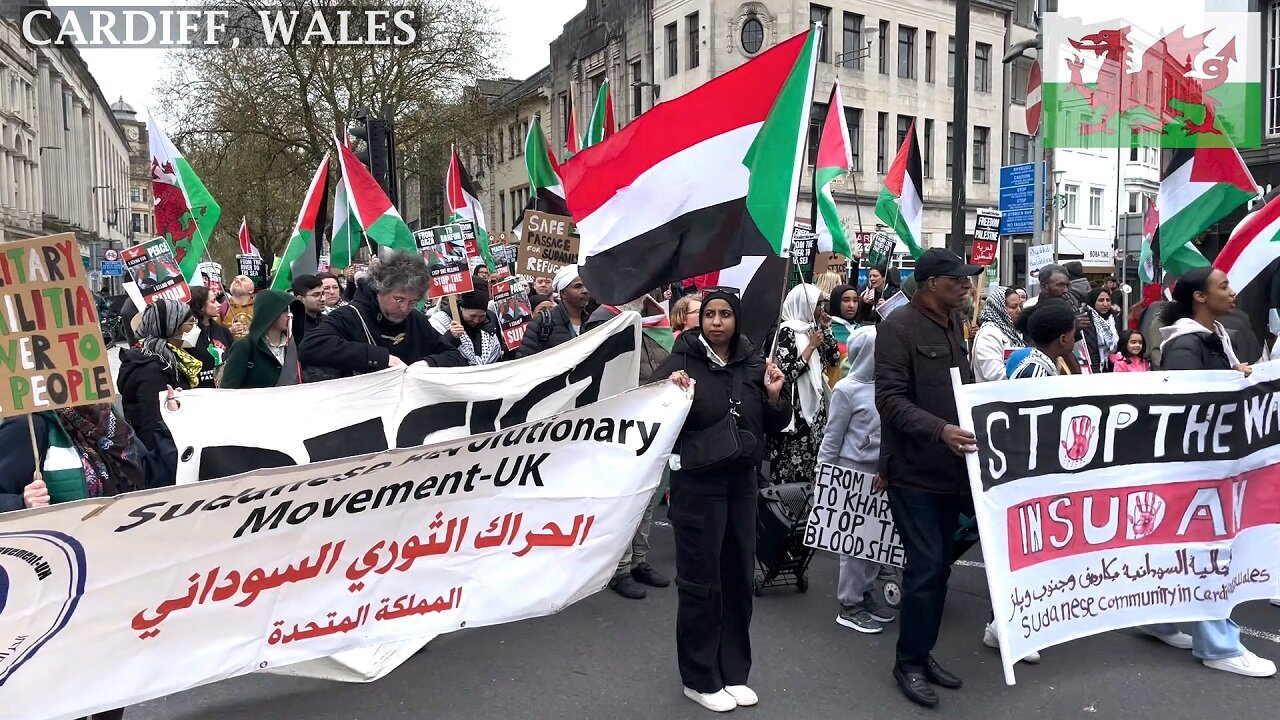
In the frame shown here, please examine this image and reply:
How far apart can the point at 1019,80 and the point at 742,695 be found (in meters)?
42.2

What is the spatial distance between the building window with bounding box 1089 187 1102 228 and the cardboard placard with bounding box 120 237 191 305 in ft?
135

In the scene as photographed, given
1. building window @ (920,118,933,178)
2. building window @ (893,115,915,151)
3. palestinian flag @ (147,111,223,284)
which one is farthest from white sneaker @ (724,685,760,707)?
building window @ (920,118,933,178)

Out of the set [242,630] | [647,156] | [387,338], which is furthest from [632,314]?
[242,630]

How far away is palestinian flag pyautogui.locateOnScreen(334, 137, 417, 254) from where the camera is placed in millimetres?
10781

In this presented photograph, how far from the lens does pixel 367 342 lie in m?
5.39

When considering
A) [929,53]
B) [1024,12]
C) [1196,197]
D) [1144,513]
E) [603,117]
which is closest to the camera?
[1144,513]

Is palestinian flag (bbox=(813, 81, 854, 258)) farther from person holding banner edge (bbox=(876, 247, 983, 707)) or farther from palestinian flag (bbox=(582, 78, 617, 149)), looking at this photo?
person holding banner edge (bbox=(876, 247, 983, 707))

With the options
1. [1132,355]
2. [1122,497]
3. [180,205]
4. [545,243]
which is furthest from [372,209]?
[1122,497]

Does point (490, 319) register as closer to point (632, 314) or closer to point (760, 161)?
point (632, 314)

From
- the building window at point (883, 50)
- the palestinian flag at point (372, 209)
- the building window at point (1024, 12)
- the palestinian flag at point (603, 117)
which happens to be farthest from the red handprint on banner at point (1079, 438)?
the building window at point (1024, 12)

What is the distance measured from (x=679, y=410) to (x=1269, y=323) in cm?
488

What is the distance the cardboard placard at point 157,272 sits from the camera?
439 inches

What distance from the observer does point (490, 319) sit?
9.18 m

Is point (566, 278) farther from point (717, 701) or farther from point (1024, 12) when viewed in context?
point (1024, 12)
